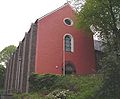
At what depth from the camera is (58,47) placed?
3203cm

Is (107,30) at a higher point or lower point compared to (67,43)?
higher

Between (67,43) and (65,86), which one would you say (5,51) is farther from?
(65,86)

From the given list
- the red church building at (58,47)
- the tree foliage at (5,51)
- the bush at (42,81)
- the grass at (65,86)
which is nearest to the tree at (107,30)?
the grass at (65,86)

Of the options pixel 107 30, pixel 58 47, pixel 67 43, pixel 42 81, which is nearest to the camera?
pixel 42 81

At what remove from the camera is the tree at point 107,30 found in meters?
17.6

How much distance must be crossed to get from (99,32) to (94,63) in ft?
16.3

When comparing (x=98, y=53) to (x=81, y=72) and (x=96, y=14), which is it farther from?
(x=96, y=14)

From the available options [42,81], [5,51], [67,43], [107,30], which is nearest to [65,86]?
[42,81]

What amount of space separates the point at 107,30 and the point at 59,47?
661 centimetres

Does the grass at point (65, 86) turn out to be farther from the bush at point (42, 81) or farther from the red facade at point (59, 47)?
the red facade at point (59, 47)

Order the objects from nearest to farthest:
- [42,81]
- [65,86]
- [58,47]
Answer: [65,86] < [42,81] < [58,47]

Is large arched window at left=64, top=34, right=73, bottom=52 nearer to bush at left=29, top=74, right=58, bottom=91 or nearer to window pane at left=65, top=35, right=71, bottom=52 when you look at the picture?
window pane at left=65, top=35, right=71, bottom=52

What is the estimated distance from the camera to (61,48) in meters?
32.2

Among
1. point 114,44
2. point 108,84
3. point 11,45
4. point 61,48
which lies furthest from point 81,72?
point 11,45
